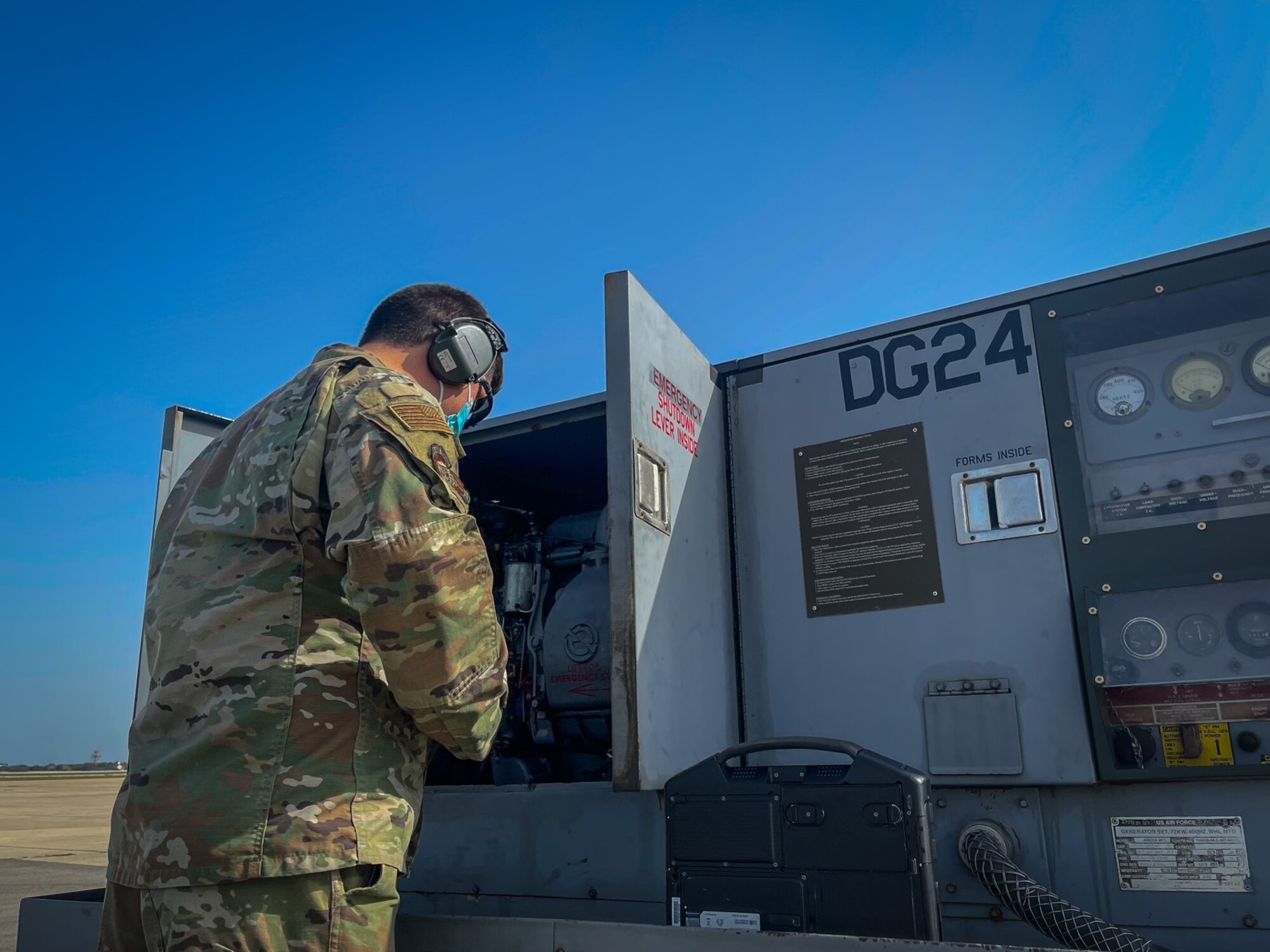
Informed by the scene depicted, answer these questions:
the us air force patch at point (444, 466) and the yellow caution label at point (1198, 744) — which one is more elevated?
the us air force patch at point (444, 466)

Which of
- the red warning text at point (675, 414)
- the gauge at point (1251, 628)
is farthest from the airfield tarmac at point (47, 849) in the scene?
the gauge at point (1251, 628)

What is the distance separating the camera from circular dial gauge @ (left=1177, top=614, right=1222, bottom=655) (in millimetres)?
2283

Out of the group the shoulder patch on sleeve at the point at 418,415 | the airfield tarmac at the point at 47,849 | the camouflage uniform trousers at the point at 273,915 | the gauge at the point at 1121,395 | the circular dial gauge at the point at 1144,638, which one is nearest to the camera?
the camouflage uniform trousers at the point at 273,915

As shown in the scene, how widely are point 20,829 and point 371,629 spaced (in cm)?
1652

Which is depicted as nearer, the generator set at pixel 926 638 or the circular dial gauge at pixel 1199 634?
the generator set at pixel 926 638

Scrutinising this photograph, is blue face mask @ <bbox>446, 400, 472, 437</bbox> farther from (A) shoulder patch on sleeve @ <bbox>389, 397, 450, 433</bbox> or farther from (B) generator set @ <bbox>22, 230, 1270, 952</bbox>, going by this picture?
(A) shoulder patch on sleeve @ <bbox>389, 397, 450, 433</bbox>

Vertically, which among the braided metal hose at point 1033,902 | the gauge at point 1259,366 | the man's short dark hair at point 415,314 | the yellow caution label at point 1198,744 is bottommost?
the braided metal hose at point 1033,902

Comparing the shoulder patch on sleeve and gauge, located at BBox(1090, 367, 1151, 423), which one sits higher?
gauge, located at BBox(1090, 367, 1151, 423)

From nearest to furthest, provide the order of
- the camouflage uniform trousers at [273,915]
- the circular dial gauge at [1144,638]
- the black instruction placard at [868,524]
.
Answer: the camouflage uniform trousers at [273,915]
the circular dial gauge at [1144,638]
the black instruction placard at [868,524]

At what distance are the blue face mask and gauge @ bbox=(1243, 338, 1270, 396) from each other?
2.01 metres

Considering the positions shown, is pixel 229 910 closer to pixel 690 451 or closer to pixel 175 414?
pixel 690 451

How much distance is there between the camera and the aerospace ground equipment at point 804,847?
74.0 inches

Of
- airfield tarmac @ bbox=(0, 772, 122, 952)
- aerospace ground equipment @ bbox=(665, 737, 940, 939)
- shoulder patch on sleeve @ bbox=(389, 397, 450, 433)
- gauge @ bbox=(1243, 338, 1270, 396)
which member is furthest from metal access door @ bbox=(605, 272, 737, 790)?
airfield tarmac @ bbox=(0, 772, 122, 952)

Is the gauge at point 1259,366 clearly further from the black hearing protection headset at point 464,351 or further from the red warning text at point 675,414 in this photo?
the black hearing protection headset at point 464,351
